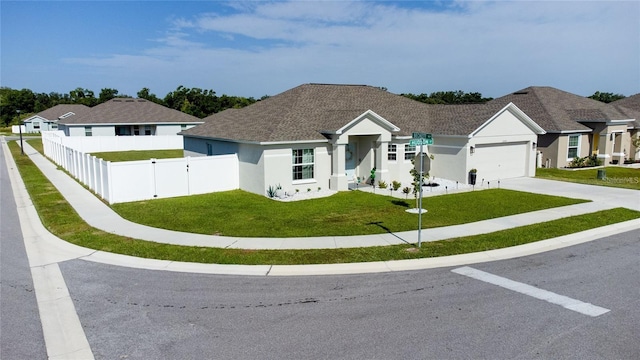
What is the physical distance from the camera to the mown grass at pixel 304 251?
12211mm

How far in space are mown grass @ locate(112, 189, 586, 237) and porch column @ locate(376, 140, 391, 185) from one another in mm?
2422

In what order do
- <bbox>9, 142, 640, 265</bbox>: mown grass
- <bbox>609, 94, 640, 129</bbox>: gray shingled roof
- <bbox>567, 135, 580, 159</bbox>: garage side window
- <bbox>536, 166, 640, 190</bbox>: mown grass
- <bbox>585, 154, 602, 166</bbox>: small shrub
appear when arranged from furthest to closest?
1. <bbox>609, 94, 640, 129</bbox>: gray shingled roof
2. <bbox>585, 154, 602, 166</bbox>: small shrub
3. <bbox>567, 135, 580, 159</bbox>: garage side window
4. <bbox>536, 166, 640, 190</bbox>: mown grass
5. <bbox>9, 142, 640, 265</bbox>: mown grass

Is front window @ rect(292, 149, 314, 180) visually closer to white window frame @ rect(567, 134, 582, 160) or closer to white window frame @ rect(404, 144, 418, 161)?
white window frame @ rect(404, 144, 418, 161)

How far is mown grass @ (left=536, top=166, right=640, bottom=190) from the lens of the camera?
86.5ft

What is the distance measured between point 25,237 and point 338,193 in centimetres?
1308

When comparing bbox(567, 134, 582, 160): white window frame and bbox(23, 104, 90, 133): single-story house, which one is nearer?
bbox(567, 134, 582, 160): white window frame

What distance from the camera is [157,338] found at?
25.5 ft

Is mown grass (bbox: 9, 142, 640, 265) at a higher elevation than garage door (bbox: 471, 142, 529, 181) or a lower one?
lower

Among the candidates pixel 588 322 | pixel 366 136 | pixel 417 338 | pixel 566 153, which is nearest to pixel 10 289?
pixel 417 338

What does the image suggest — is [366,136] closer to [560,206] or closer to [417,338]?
[560,206]

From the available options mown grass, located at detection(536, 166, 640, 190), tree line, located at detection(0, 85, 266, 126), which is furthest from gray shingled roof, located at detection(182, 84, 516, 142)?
tree line, located at detection(0, 85, 266, 126)

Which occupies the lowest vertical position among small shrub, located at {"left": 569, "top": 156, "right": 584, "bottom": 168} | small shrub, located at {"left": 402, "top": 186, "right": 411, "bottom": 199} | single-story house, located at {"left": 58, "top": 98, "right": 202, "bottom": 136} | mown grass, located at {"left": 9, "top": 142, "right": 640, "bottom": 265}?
mown grass, located at {"left": 9, "top": 142, "right": 640, "bottom": 265}

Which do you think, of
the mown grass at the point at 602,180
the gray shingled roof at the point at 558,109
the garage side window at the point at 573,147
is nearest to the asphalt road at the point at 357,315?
the mown grass at the point at 602,180

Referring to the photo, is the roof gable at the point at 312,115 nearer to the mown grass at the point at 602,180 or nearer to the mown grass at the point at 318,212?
the mown grass at the point at 318,212
